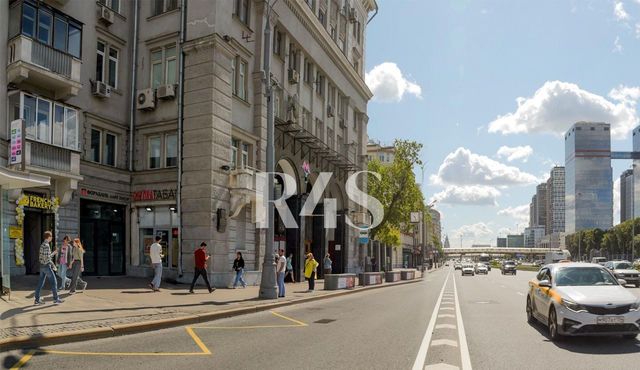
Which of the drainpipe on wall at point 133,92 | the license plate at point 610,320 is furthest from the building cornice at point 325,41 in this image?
the license plate at point 610,320

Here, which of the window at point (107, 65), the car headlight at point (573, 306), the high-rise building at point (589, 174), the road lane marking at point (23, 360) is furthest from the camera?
the high-rise building at point (589, 174)

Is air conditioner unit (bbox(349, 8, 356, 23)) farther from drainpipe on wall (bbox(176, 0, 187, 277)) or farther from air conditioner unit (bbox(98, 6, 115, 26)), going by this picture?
air conditioner unit (bbox(98, 6, 115, 26))

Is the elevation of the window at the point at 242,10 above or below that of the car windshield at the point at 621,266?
above

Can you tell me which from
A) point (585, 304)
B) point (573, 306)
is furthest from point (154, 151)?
point (585, 304)

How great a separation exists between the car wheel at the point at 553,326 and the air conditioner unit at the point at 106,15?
20.7 meters

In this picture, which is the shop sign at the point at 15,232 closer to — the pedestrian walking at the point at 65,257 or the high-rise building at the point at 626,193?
the pedestrian walking at the point at 65,257

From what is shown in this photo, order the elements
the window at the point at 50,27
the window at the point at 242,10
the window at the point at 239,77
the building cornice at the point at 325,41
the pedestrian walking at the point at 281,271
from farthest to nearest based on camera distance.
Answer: the building cornice at the point at 325,41, the window at the point at 242,10, the window at the point at 239,77, the pedestrian walking at the point at 281,271, the window at the point at 50,27

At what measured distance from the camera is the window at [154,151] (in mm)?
25078

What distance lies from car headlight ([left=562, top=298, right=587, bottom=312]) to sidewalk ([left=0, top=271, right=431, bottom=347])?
8.17 metres

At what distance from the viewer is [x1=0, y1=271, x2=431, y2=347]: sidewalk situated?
10.6 meters

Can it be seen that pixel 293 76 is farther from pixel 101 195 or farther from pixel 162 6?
pixel 101 195

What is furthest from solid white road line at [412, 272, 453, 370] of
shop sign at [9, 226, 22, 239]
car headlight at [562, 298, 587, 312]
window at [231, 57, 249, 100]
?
window at [231, 57, 249, 100]

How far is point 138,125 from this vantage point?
82.2 ft

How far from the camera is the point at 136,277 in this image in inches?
943
